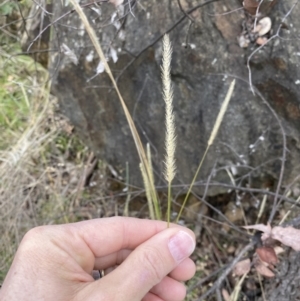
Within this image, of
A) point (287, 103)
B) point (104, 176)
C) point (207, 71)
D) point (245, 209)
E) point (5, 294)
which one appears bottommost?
point (245, 209)

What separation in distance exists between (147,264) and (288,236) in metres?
0.50

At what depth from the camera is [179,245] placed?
121 cm

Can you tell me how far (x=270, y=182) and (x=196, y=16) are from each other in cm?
82

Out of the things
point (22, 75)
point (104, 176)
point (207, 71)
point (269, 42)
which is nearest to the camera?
point (269, 42)

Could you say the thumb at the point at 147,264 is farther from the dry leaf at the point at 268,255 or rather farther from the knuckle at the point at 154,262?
Result: the dry leaf at the point at 268,255

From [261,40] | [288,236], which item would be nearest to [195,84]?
[261,40]

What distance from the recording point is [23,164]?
2518 mm

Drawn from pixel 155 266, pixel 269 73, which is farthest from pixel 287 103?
pixel 155 266

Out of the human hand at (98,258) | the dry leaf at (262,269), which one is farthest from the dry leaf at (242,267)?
the human hand at (98,258)

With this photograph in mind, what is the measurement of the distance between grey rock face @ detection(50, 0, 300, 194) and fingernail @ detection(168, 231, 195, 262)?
67cm

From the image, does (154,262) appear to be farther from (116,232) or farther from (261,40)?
(261,40)

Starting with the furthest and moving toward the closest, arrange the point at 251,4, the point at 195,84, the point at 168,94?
1. the point at 195,84
2. the point at 251,4
3. the point at 168,94

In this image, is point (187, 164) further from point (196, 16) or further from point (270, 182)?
point (196, 16)

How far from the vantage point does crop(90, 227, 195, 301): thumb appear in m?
1.09
